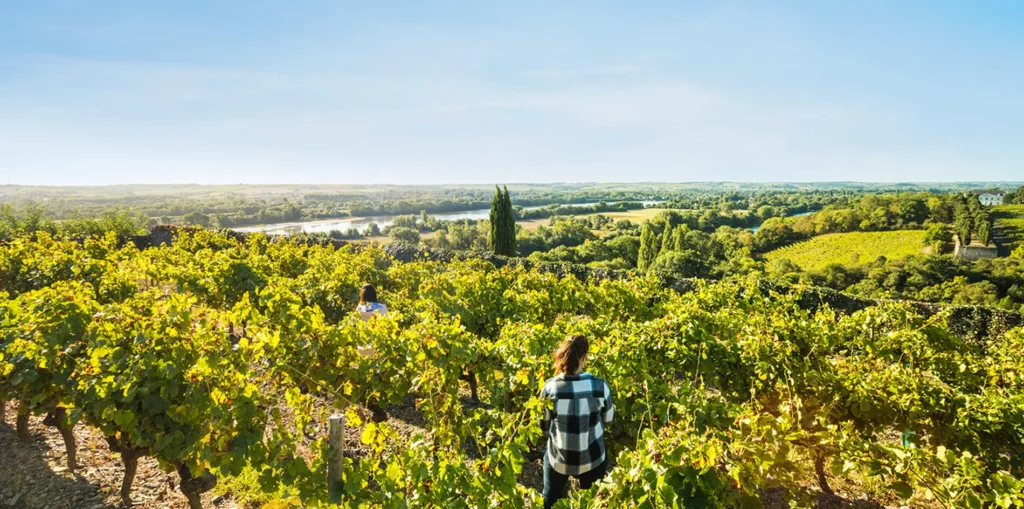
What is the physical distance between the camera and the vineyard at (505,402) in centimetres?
266

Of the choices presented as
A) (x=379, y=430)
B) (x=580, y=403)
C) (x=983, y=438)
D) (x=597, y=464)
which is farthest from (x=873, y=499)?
(x=379, y=430)

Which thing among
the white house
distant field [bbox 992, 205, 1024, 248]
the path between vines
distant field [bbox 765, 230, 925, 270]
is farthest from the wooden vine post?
the white house

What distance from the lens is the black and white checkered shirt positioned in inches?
127

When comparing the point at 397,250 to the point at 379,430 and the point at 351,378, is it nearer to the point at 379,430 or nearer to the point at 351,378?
the point at 351,378

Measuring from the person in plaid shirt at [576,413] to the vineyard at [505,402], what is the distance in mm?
219

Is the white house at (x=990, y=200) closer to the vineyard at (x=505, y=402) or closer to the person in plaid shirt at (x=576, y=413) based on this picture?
the vineyard at (x=505, y=402)

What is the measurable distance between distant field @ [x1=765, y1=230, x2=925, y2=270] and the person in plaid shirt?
220 ft

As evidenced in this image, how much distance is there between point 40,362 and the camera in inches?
161

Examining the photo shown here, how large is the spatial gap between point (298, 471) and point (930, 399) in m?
5.94

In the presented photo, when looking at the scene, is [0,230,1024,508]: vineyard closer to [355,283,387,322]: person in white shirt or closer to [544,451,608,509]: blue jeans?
[544,451,608,509]: blue jeans

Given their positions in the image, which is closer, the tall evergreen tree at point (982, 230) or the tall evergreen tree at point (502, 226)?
the tall evergreen tree at point (502, 226)

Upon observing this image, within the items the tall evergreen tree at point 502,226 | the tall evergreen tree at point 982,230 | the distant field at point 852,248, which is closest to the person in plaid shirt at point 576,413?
the tall evergreen tree at point 502,226

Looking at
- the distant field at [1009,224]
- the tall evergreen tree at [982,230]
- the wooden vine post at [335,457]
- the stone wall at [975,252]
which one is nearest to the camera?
the wooden vine post at [335,457]

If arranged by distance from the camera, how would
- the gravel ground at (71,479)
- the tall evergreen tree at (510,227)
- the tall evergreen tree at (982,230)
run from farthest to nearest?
the tall evergreen tree at (982,230), the tall evergreen tree at (510,227), the gravel ground at (71,479)
